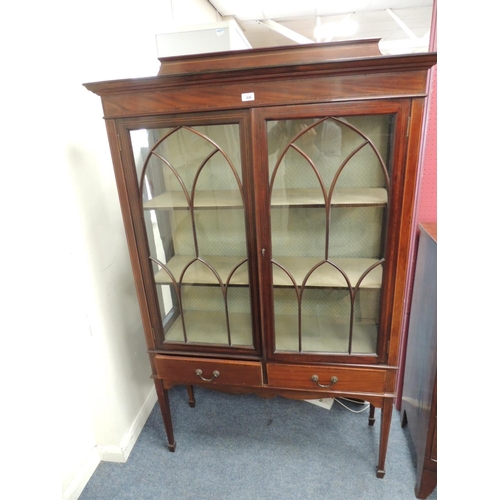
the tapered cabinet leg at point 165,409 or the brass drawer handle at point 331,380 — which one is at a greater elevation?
the brass drawer handle at point 331,380

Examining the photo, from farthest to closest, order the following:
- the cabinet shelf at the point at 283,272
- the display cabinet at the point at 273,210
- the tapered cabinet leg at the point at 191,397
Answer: the tapered cabinet leg at the point at 191,397 → the cabinet shelf at the point at 283,272 → the display cabinet at the point at 273,210

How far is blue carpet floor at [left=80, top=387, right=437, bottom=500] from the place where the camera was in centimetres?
131

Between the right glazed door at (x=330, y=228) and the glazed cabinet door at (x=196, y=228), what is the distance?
0.39 ft

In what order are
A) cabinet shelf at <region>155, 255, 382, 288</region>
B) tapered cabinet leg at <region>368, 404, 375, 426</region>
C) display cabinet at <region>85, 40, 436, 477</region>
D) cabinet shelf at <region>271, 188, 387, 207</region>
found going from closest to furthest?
display cabinet at <region>85, 40, 436, 477</region> → cabinet shelf at <region>271, 188, 387, 207</region> → cabinet shelf at <region>155, 255, 382, 288</region> → tapered cabinet leg at <region>368, 404, 375, 426</region>

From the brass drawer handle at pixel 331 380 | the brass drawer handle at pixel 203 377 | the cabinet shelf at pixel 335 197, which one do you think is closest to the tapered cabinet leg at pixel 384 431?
the brass drawer handle at pixel 331 380

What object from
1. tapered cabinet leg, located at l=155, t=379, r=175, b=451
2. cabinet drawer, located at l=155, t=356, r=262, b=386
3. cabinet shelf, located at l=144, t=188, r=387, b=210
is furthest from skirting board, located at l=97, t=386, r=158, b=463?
cabinet shelf, located at l=144, t=188, r=387, b=210

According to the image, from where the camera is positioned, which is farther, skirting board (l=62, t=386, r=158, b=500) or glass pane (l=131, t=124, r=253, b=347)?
skirting board (l=62, t=386, r=158, b=500)

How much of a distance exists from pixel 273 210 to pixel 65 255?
0.76m

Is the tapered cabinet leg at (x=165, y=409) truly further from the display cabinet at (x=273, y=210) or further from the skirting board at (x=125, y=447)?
the skirting board at (x=125, y=447)

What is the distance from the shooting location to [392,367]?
1149 mm

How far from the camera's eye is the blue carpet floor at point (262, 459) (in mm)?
1309

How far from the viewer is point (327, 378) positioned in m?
1.20

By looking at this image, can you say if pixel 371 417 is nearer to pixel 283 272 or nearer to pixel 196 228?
pixel 283 272

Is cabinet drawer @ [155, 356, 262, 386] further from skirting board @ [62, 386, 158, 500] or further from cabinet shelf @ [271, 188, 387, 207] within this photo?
cabinet shelf @ [271, 188, 387, 207]
